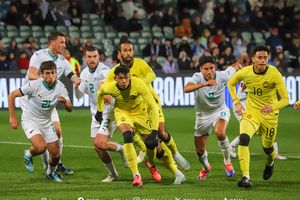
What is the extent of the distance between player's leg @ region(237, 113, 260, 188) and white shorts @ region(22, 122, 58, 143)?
2.80m

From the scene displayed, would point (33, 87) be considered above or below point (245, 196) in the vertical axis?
above

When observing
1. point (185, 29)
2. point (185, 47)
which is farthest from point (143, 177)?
point (185, 29)

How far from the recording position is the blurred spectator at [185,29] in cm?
3134

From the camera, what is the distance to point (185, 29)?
31438 mm

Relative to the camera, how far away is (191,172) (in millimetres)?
15102

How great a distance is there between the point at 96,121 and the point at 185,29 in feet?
56.5

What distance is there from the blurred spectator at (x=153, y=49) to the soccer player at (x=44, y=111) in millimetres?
14766

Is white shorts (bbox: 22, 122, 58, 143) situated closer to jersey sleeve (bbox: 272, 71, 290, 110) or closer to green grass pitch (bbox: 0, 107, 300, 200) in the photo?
green grass pitch (bbox: 0, 107, 300, 200)

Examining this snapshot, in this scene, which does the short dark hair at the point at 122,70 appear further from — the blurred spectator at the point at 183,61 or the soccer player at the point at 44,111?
the blurred spectator at the point at 183,61

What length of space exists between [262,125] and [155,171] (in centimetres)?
165

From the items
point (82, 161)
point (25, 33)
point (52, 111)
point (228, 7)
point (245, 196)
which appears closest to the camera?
point (245, 196)

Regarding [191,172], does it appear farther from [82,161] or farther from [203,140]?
[82,161]

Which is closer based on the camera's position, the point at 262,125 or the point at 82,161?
the point at 262,125

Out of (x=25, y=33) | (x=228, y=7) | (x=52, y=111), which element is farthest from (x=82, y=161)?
(x=228, y=7)
